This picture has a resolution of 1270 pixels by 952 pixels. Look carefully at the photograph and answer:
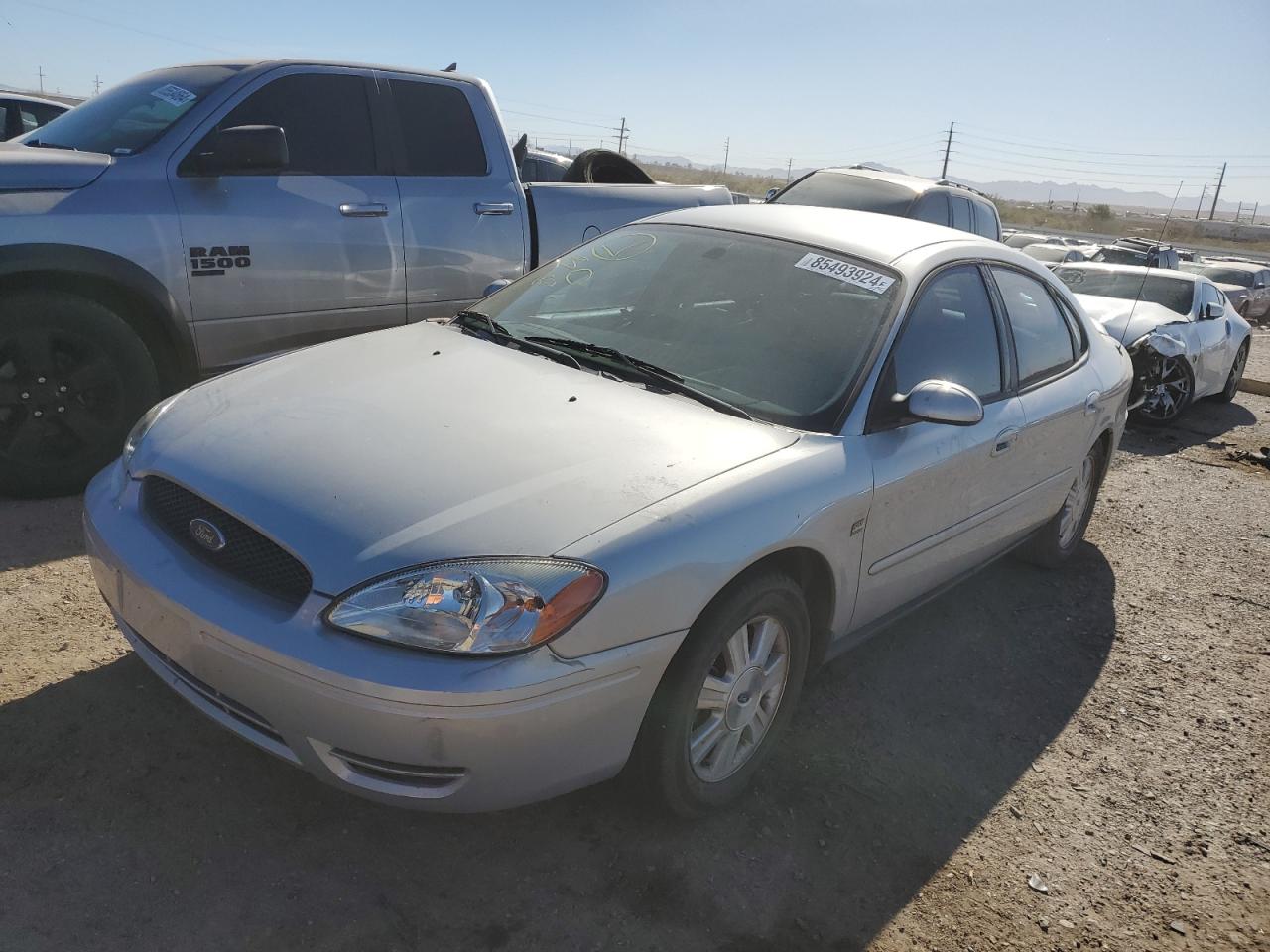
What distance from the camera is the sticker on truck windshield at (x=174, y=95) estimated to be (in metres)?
4.64

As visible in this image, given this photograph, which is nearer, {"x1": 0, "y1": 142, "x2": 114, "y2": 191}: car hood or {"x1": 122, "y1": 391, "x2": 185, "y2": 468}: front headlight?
{"x1": 122, "y1": 391, "x2": 185, "y2": 468}: front headlight

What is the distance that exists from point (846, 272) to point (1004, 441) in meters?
0.89

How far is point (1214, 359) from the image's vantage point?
930 centimetres

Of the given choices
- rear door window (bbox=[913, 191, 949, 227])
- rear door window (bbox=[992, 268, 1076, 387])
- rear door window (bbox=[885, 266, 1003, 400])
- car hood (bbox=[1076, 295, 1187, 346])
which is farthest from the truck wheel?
car hood (bbox=[1076, 295, 1187, 346])

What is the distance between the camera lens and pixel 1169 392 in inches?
342

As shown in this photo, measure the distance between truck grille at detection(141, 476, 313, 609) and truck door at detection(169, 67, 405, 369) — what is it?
2189 millimetres

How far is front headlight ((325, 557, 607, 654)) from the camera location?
2152 mm

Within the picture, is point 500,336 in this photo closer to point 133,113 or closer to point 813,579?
point 813,579

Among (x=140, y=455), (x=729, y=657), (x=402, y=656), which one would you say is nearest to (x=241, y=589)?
(x=402, y=656)

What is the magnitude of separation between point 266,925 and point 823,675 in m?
2.17

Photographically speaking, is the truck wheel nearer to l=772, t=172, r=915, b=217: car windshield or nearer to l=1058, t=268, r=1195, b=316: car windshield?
l=772, t=172, r=915, b=217: car windshield

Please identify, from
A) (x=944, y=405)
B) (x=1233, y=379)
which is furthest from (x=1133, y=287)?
(x=944, y=405)

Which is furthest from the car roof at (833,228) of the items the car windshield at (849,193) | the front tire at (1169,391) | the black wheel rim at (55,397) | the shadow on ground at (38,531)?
the front tire at (1169,391)

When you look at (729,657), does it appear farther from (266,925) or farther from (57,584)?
(57,584)
